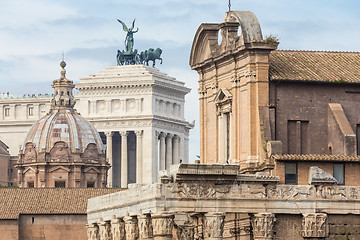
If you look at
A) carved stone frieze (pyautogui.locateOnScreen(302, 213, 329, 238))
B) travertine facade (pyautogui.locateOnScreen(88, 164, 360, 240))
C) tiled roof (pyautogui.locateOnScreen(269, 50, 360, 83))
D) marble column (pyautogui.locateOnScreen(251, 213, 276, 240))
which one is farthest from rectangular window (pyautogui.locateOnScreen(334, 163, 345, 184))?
marble column (pyautogui.locateOnScreen(251, 213, 276, 240))

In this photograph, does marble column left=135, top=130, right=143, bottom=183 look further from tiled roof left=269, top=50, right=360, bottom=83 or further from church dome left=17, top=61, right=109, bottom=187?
tiled roof left=269, top=50, right=360, bottom=83

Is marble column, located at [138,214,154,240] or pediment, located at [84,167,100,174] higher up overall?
pediment, located at [84,167,100,174]

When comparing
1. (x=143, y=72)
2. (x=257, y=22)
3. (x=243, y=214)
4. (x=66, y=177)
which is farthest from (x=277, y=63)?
(x=143, y=72)

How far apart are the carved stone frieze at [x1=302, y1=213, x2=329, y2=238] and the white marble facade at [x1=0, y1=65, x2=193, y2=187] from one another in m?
118

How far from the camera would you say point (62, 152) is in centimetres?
13912

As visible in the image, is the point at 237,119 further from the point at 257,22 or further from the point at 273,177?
the point at 273,177

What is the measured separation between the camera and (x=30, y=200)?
4449 inches

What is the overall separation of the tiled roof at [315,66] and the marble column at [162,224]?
1293 centimetres

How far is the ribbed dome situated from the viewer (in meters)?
140

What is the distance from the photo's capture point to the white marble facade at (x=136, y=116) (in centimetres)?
18538

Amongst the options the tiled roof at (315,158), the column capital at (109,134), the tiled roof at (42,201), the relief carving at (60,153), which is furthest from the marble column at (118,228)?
the column capital at (109,134)

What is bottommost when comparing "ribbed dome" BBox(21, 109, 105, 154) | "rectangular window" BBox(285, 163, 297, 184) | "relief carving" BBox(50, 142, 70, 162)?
"rectangular window" BBox(285, 163, 297, 184)

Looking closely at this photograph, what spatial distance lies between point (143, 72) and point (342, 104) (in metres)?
119

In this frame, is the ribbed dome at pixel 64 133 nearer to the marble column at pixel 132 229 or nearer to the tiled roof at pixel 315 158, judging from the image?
the tiled roof at pixel 315 158
